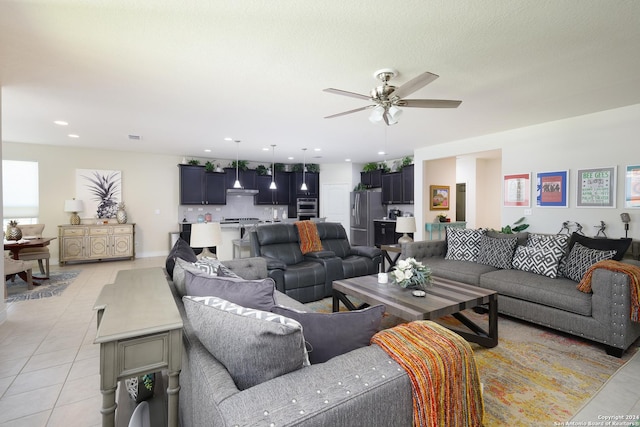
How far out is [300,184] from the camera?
8.77 metres

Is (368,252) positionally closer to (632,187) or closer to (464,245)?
(464,245)

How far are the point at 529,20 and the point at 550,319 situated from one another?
2.57m

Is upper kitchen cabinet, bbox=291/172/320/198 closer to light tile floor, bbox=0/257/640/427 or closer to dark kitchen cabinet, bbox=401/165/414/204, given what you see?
dark kitchen cabinet, bbox=401/165/414/204

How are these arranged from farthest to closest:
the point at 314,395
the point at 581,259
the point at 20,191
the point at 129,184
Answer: the point at 129,184 → the point at 20,191 → the point at 581,259 → the point at 314,395

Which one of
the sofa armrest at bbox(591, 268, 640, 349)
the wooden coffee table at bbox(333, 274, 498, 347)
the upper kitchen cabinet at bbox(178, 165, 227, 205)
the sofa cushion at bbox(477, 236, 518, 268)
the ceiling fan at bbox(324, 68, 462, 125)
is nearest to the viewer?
the wooden coffee table at bbox(333, 274, 498, 347)

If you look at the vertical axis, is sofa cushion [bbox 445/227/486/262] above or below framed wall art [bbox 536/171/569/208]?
below

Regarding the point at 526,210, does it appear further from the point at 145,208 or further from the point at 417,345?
the point at 145,208

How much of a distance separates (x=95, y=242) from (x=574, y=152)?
8800mm

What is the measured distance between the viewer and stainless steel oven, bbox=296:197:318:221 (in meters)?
8.84


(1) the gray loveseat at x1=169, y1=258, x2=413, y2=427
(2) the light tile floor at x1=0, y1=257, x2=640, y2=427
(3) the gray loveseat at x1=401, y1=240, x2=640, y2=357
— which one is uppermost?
(1) the gray loveseat at x1=169, y1=258, x2=413, y2=427

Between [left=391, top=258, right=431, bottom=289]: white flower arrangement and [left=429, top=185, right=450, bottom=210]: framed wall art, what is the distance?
13.9ft

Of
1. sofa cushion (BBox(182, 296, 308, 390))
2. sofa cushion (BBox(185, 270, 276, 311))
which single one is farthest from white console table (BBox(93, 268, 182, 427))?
sofa cushion (BBox(182, 296, 308, 390))

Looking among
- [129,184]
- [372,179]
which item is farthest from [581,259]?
[129,184]

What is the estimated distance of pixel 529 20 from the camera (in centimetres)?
203
